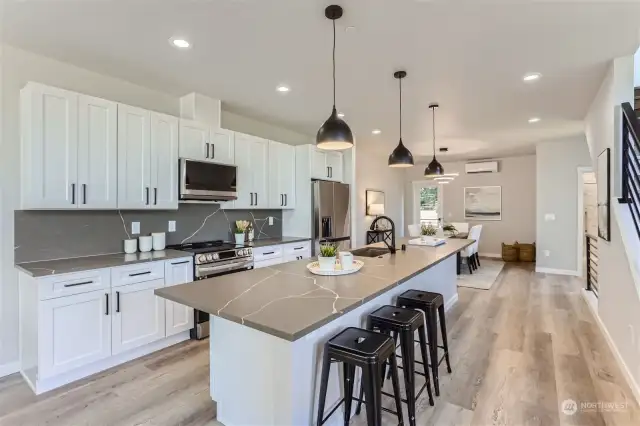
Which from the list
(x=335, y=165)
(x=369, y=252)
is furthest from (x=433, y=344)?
(x=335, y=165)

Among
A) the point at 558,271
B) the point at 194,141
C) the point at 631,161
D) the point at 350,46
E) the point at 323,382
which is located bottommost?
the point at 558,271

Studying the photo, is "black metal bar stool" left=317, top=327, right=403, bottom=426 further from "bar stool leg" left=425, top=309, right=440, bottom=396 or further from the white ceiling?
the white ceiling

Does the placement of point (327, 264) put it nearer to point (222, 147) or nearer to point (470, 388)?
point (470, 388)

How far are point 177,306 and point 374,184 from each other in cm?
565

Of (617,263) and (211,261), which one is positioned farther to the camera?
(211,261)

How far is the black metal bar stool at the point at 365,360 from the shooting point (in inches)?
64.0

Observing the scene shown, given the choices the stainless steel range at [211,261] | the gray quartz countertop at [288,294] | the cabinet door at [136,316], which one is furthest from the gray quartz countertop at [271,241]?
the gray quartz countertop at [288,294]

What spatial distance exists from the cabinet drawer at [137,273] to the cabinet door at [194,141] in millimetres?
1213

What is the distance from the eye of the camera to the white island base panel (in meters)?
1.65

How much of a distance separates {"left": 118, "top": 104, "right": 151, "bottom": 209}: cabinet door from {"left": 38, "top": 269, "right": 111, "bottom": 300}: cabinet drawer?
70cm

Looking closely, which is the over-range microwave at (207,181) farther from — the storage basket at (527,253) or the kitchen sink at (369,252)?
the storage basket at (527,253)

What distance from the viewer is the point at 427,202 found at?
968 centimetres

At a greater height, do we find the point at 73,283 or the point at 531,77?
the point at 531,77

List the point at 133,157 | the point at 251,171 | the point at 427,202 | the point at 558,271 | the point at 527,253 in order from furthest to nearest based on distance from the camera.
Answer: the point at 427,202, the point at 527,253, the point at 558,271, the point at 251,171, the point at 133,157
